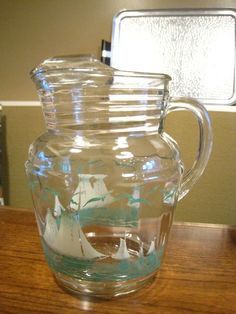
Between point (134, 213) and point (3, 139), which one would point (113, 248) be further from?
point (3, 139)

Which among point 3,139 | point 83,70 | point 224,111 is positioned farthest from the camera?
point 3,139

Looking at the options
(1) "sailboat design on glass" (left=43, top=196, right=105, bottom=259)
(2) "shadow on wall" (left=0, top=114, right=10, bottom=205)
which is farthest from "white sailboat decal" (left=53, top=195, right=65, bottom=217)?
→ (2) "shadow on wall" (left=0, top=114, right=10, bottom=205)

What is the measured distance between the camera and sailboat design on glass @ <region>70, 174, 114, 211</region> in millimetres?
307

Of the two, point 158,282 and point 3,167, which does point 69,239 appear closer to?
point 158,282

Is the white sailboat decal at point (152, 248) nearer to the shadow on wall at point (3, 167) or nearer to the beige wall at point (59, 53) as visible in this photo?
the beige wall at point (59, 53)

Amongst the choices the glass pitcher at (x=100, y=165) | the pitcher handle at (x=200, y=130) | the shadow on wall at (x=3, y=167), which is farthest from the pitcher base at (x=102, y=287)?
the shadow on wall at (x=3, y=167)

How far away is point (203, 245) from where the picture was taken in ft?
1.40

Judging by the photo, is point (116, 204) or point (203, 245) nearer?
point (116, 204)

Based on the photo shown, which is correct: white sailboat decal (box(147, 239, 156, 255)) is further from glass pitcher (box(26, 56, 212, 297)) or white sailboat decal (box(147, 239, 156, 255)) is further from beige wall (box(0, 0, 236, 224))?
beige wall (box(0, 0, 236, 224))

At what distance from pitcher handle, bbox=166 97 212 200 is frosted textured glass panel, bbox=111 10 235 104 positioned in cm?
40

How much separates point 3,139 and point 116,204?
0.61 m

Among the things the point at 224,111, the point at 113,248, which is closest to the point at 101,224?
the point at 113,248

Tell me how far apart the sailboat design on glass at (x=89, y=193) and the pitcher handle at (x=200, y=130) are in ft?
0.30

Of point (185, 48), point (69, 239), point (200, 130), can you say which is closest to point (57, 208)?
point (69, 239)
